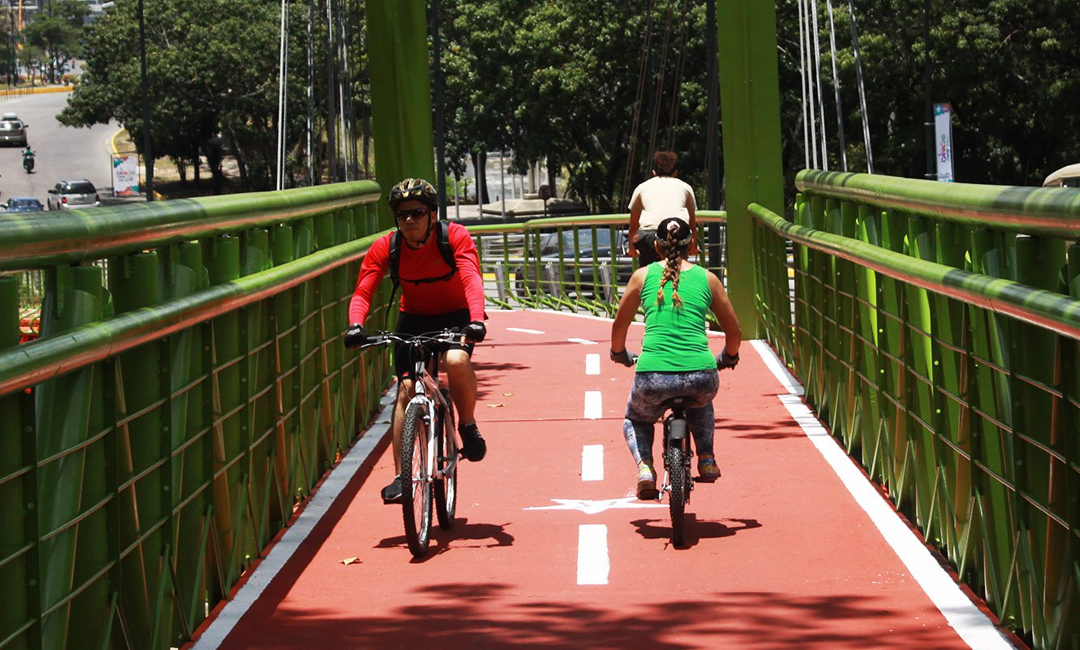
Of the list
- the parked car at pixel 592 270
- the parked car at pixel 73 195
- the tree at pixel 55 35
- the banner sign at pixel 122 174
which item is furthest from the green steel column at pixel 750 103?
the tree at pixel 55 35

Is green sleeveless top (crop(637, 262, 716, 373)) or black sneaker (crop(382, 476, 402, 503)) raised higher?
green sleeveless top (crop(637, 262, 716, 373))

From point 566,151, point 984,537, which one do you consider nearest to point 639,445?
point 984,537

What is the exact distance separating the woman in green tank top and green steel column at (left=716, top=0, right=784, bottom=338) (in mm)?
7704

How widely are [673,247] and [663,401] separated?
68 cm

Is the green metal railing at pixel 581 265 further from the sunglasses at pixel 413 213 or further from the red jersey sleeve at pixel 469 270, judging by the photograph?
the sunglasses at pixel 413 213

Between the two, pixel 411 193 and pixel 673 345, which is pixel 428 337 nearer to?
pixel 411 193

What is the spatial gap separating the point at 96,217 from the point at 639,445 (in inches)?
136

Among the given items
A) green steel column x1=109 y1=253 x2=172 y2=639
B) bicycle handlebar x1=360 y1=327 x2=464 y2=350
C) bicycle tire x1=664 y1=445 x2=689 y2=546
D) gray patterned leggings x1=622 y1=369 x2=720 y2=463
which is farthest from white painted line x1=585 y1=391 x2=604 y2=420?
green steel column x1=109 y1=253 x2=172 y2=639

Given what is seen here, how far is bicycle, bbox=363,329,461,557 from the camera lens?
7.02 meters

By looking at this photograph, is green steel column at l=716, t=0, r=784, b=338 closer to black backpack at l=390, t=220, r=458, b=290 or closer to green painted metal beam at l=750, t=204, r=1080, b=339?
green painted metal beam at l=750, t=204, r=1080, b=339

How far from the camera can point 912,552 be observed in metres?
6.91

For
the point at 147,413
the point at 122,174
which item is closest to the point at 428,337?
the point at 147,413

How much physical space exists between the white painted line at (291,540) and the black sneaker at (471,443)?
80 centimetres

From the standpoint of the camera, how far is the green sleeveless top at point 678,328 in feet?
24.2
